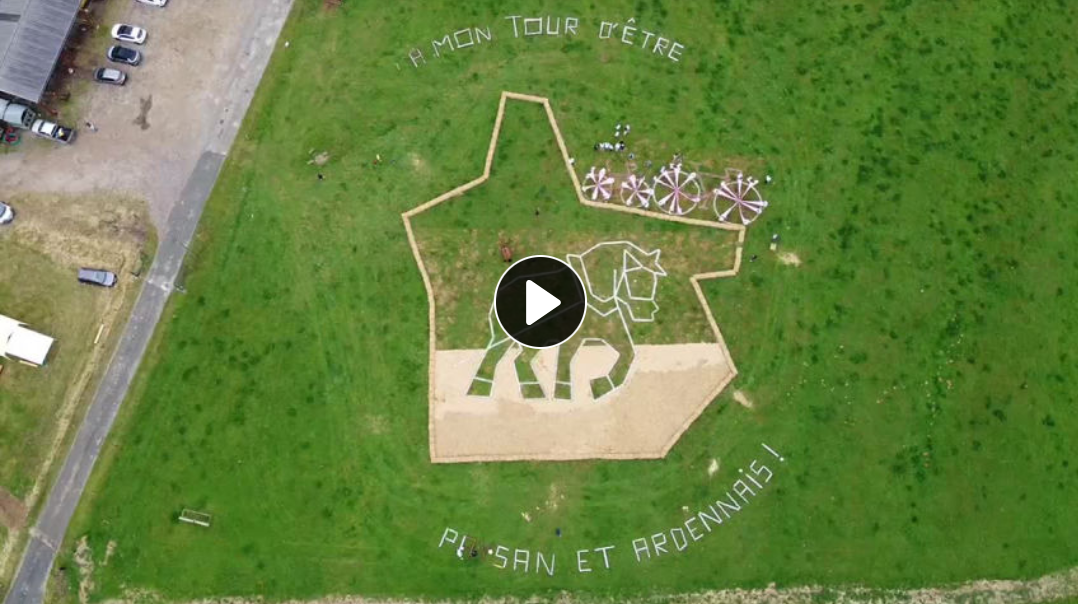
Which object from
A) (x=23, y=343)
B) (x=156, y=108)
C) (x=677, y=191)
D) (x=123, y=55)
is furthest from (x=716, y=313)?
(x=23, y=343)

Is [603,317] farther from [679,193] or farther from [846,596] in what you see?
[846,596]

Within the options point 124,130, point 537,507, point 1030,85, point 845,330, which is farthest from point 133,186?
point 1030,85

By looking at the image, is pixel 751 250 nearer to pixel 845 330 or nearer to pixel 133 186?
pixel 845 330

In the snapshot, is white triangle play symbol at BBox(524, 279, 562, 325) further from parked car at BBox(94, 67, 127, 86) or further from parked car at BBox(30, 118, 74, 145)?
parked car at BBox(30, 118, 74, 145)

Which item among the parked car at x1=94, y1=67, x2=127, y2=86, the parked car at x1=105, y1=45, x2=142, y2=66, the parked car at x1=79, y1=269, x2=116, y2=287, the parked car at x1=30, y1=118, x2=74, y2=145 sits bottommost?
the parked car at x1=79, y1=269, x2=116, y2=287
